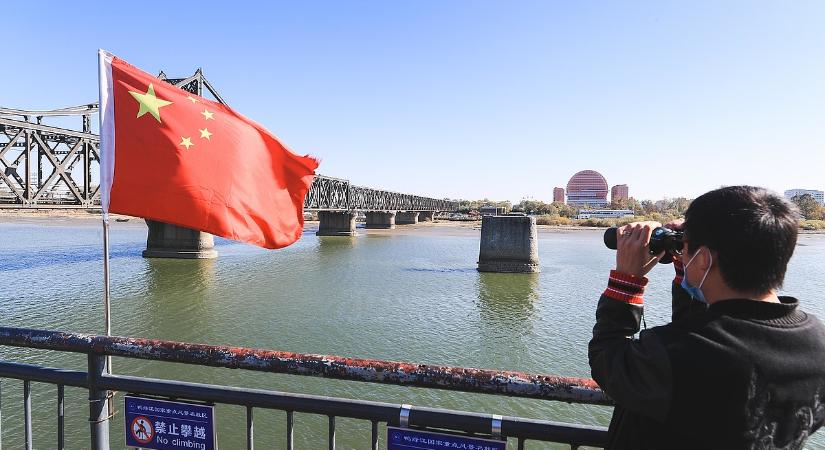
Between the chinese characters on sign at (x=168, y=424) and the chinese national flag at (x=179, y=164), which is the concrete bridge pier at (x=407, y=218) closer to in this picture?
the chinese national flag at (x=179, y=164)

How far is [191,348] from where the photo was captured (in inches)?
109

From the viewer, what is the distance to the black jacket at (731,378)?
1554 millimetres

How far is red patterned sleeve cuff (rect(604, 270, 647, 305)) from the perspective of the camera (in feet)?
6.27

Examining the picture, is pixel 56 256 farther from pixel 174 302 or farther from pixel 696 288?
pixel 696 288

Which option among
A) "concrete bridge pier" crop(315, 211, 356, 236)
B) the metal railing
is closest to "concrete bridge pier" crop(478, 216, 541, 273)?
the metal railing

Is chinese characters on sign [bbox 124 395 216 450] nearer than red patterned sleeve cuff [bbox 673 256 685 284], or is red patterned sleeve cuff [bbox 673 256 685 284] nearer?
red patterned sleeve cuff [bbox 673 256 685 284]

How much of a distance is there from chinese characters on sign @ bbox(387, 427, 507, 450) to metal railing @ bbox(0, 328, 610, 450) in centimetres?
4

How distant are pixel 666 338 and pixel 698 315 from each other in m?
0.15

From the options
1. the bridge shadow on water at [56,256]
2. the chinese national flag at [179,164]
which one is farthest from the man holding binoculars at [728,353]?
the bridge shadow on water at [56,256]

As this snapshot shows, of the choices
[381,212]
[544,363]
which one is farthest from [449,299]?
[381,212]

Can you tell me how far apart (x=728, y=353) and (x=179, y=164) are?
189 inches

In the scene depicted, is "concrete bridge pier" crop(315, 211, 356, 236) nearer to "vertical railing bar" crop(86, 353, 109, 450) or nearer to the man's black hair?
"vertical railing bar" crop(86, 353, 109, 450)

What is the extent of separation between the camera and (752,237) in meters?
1.70

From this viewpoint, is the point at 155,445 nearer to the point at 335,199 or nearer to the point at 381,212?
the point at 335,199
